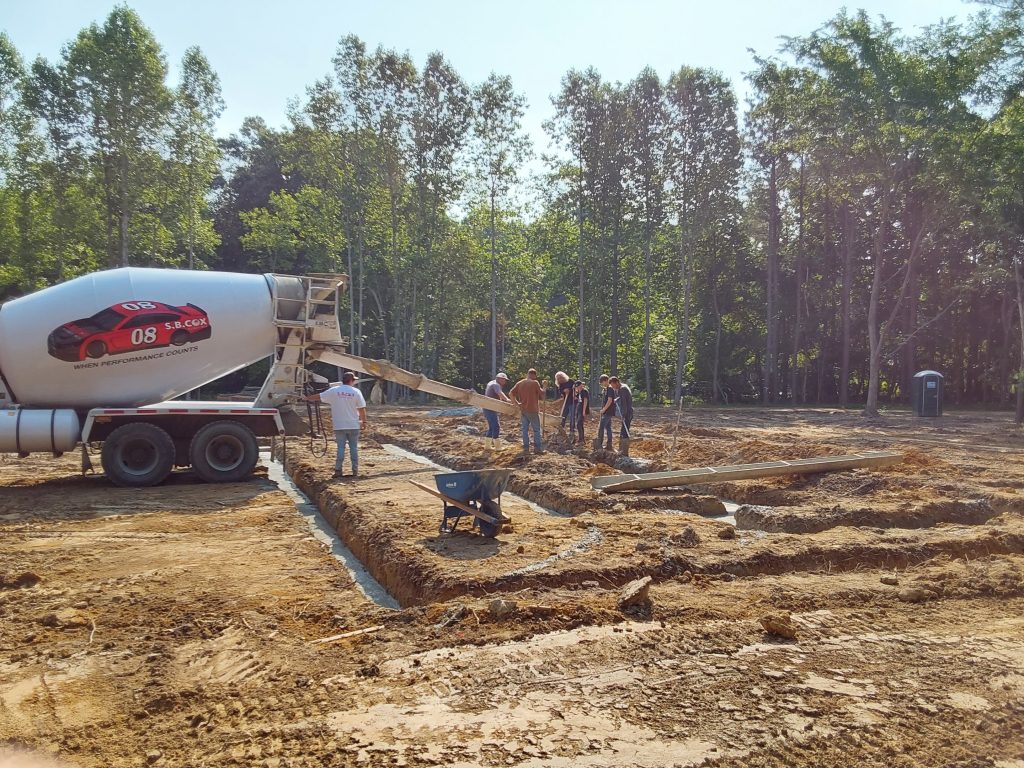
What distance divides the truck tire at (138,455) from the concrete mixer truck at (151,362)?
15mm

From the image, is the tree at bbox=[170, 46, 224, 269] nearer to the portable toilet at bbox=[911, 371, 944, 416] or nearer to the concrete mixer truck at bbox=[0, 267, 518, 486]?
the concrete mixer truck at bbox=[0, 267, 518, 486]

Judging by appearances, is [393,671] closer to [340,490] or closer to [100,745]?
[100,745]

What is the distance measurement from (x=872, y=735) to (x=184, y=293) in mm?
11422

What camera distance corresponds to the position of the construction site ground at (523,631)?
397 cm

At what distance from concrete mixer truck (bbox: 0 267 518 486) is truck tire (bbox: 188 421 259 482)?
16 millimetres

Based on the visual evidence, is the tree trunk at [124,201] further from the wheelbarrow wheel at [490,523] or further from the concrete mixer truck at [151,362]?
the wheelbarrow wheel at [490,523]

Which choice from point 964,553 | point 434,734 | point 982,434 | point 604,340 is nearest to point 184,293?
point 434,734

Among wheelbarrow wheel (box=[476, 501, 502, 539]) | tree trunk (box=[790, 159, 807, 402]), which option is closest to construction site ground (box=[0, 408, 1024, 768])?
wheelbarrow wheel (box=[476, 501, 502, 539])

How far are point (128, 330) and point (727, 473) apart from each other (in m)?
9.13

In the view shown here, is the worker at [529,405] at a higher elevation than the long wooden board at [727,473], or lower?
higher

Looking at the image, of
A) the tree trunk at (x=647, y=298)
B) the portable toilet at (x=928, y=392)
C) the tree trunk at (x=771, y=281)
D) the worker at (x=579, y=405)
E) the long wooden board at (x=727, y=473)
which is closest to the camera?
the long wooden board at (x=727, y=473)

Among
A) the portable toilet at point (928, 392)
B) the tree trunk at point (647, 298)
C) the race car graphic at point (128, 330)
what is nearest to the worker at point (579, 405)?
the race car graphic at point (128, 330)

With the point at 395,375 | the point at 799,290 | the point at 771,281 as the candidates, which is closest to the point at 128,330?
the point at 395,375

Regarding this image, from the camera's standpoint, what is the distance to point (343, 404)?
12141mm
